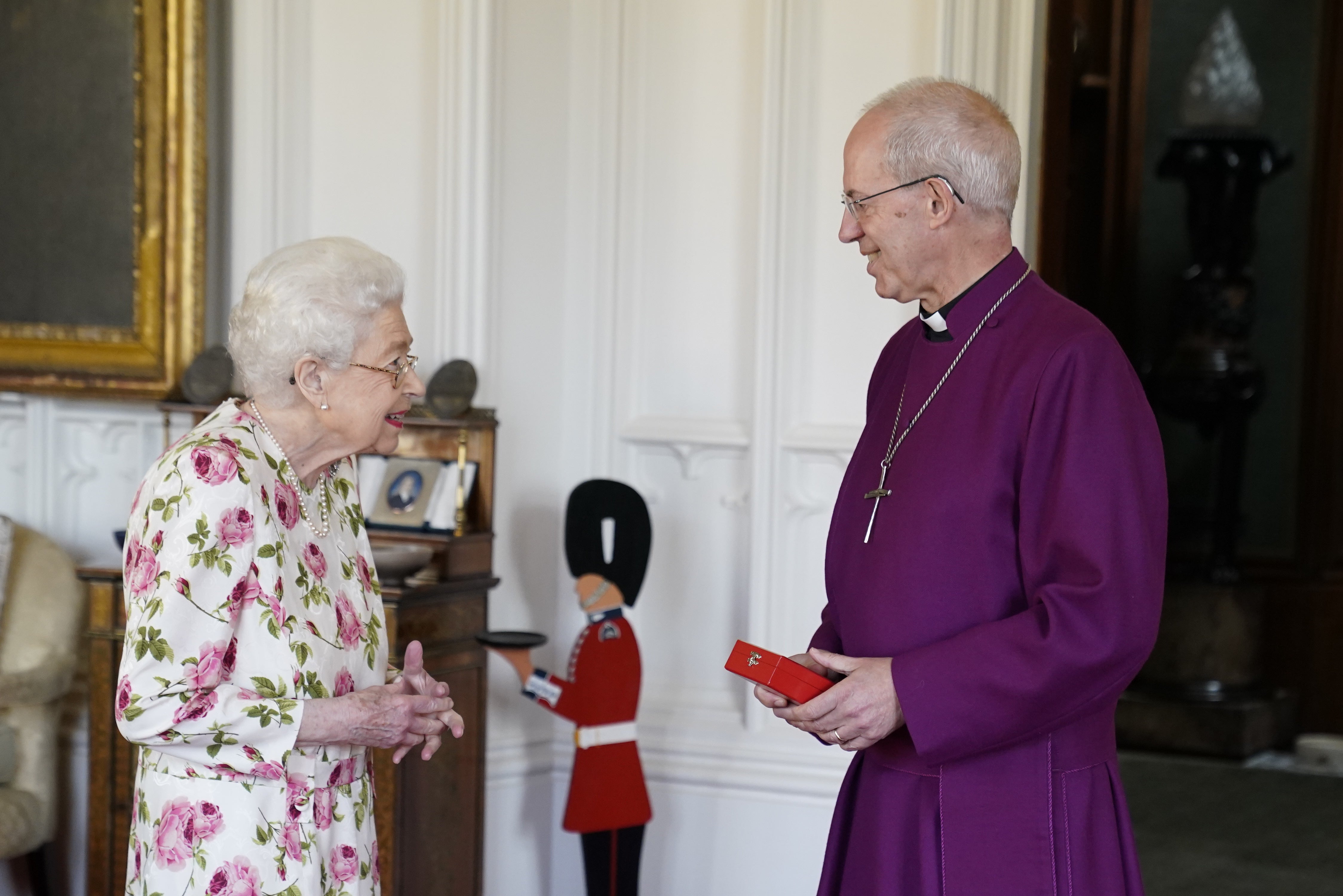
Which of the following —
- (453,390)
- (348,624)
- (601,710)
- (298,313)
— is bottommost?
(601,710)

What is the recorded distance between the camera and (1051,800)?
199cm

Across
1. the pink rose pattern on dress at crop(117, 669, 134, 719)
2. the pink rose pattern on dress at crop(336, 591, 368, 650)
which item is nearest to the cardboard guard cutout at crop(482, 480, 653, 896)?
the pink rose pattern on dress at crop(336, 591, 368, 650)

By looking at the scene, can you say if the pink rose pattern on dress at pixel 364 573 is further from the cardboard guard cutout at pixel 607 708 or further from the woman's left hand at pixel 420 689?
the cardboard guard cutout at pixel 607 708

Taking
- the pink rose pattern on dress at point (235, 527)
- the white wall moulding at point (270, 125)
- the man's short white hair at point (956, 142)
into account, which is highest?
the white wall moulding at point (270, 125)

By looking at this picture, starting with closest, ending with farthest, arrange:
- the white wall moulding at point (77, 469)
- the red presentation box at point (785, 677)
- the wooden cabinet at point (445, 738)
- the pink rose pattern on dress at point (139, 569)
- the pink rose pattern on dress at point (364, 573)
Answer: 1. the red presentation box at point (785, 677)
2. the pink rose pattern on dress at point (139, 569)
3. the pink rose pattern on dress at point (364, 573)
4. the wooden cabinet at point (445, 738)
5. the white wall moulding at point (77, 469)

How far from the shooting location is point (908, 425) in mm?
2199

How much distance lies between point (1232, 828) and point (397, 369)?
439 cm

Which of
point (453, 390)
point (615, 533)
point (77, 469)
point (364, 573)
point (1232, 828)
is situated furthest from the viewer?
point (1232, 828)

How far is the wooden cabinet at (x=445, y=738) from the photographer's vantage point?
3654 millimetres

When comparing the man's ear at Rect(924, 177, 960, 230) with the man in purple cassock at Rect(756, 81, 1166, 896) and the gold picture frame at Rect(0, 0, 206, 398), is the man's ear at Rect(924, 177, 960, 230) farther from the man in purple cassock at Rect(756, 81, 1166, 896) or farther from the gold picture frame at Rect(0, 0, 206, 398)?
the gold picture frame at Rect(0, 0, 206, 398)

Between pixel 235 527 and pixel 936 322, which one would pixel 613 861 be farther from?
pixel 936 322

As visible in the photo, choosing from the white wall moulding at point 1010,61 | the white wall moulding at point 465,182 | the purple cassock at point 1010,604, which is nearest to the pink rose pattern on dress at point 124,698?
the purple cassock at point 1010,604

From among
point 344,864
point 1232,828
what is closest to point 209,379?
point 344,864

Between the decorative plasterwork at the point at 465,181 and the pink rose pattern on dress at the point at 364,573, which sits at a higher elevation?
the decorative plasterwork at the point at 465,181
